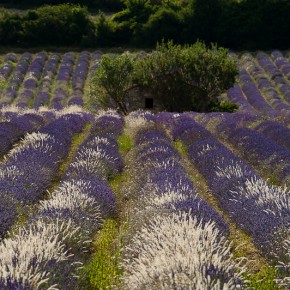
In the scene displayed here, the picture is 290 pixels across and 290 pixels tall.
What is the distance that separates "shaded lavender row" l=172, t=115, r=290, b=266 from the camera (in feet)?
17.4

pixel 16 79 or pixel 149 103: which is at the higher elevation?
pixel 149 103

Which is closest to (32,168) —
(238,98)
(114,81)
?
(114,81)

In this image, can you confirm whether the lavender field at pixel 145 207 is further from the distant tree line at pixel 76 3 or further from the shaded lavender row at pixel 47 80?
the distant tree line at pixel 76 3

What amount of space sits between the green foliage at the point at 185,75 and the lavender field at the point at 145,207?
7.43 m

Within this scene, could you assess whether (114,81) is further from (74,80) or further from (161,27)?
(161,27)

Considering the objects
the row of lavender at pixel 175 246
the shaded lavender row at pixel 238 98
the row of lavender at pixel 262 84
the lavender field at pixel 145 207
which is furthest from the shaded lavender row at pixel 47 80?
the row of lavender at pixel 175 246

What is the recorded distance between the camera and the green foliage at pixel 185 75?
23.8m

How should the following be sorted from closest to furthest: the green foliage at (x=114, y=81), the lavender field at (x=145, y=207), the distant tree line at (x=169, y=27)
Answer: the lavender field at (x=145, y=207), the green foliage at (x=114, y=81), the distant tree line at (x=169, y=27)

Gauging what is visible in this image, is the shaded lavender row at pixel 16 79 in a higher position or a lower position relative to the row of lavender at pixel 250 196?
lower

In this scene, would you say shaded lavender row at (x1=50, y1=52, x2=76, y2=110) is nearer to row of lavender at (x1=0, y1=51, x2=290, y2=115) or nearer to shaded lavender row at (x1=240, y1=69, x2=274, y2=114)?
row of lavender at (x1=0, y1=51, x2=290, y2=115)

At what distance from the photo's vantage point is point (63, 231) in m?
4.96

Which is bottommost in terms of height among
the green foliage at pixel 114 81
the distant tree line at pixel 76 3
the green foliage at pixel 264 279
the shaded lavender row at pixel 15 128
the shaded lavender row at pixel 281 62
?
the distant tree line at pixel 76 3

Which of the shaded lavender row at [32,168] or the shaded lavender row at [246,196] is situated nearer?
the shaded lavender row at [246,196]

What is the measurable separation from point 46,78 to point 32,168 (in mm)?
30211
